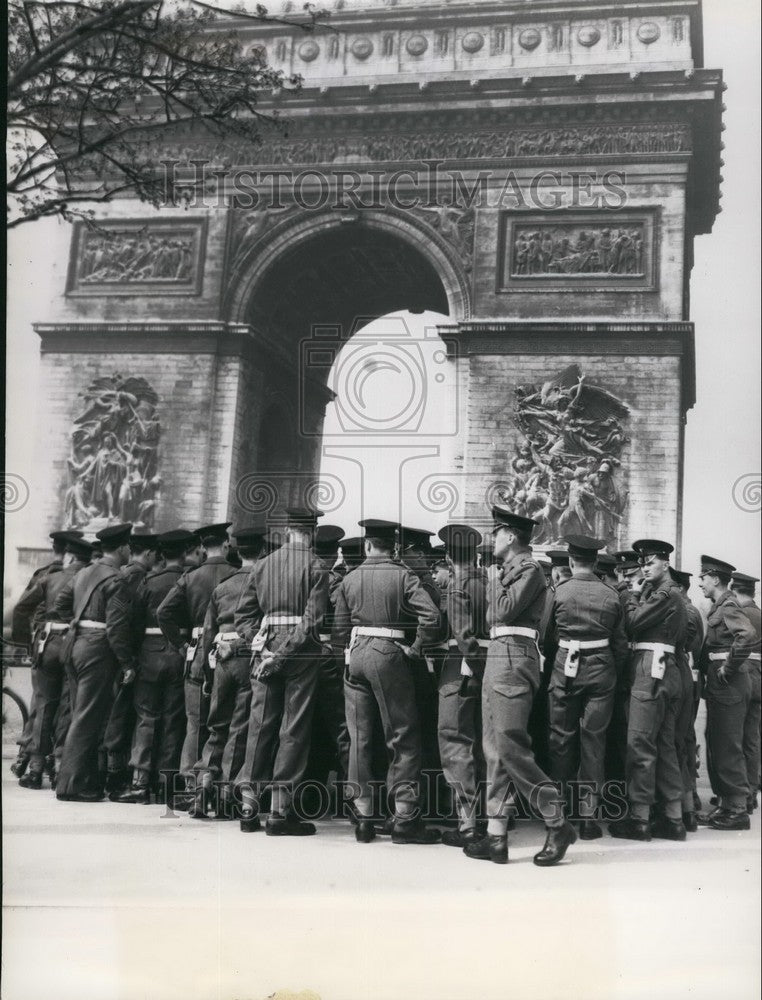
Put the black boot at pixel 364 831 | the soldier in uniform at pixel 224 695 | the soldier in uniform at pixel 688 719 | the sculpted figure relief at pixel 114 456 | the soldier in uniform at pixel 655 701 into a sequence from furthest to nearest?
the sculpted figure relief at pixel 114 456 < the soldier in uniform at pixel 688 719 < the soldier in uniform at pixel 224 695 < the soldier in uniform at pixel 655 701 < the black boot at pixel 364 831

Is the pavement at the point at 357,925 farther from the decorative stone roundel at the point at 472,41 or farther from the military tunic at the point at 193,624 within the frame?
the decorative stone roundel at the point at 472,41

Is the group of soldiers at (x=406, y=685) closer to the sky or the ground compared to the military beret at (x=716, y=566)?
closer to the ground

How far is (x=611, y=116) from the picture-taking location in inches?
614

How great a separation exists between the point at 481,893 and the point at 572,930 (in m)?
0.60

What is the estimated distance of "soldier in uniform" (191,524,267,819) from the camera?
8117 mm

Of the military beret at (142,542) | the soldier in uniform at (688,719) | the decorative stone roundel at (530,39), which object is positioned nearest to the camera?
the soldier in uniform at (688,719)

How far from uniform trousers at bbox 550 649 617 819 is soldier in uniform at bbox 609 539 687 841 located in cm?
27

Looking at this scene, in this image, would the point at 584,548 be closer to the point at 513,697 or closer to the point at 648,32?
the point at 513,697

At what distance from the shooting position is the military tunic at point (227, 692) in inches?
320

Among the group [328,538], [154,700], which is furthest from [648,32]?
[154,700]

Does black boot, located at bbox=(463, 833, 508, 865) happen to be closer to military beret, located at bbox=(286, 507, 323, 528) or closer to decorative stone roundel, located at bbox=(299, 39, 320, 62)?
military beret, located at bbox=(286, 507, 323, 528)

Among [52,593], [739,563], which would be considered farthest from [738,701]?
[52,593]

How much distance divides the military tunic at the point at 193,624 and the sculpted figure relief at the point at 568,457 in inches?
299

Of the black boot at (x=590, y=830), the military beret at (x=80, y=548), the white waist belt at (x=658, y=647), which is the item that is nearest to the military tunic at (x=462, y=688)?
the black boot at (x=590, y=830)
